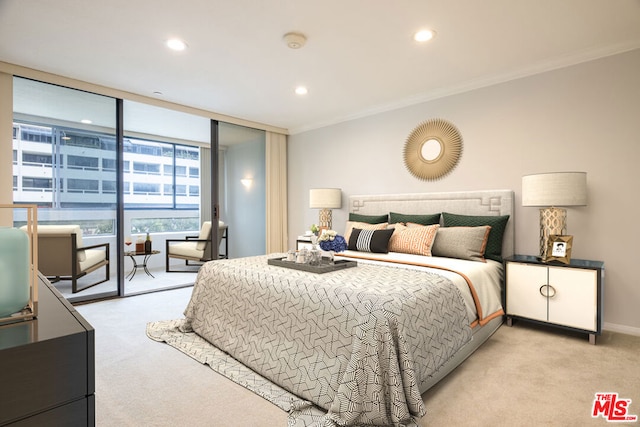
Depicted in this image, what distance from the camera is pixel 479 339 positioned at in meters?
2.60

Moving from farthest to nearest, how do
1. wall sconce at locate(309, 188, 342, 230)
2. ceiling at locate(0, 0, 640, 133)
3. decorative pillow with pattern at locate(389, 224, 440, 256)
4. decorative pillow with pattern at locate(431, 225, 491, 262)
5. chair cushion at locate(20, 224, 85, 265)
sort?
wall sconce at locate(309, 188, 342, 230) < chair cushion at locate(20, 224, 85, 265) < decorative pillow with pattern at locate(389, 224, 440, 256) < decorative pillow with pattern at locate(431, 225, 491, 262) < ceiling at locate(0, 0, 640, 133)

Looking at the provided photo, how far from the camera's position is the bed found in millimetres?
1619

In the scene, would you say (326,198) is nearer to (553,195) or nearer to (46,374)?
(553,195)

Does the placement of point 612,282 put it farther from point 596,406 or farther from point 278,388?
point 278,388

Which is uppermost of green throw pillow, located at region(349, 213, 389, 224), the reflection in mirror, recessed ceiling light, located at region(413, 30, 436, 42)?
recessed ceiling light, located at region(413, 30, 436, 42)

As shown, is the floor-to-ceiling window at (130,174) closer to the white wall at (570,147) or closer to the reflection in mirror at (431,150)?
the white wall at (570,147)

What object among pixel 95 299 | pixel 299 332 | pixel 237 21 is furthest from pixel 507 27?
pixel 95 299

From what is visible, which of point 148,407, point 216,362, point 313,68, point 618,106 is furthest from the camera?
point 313,68

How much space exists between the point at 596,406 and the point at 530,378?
345mm

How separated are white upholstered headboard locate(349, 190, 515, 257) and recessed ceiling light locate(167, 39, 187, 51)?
281 centimetres

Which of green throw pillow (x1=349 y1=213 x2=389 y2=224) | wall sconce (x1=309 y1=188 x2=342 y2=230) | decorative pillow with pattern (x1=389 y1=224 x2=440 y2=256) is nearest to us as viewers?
decorative pillow with pattern (x1=389 y1=224 x2=440 y2=256)

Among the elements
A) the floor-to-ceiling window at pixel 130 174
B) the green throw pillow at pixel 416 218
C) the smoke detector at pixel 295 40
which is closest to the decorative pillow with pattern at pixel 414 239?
the green throw pillow at pixel 416 218

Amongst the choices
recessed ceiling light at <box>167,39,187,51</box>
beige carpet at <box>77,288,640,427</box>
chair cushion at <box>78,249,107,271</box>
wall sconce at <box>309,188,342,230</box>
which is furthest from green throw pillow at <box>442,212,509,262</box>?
chair cushion at <box>78,249,107,271</box>

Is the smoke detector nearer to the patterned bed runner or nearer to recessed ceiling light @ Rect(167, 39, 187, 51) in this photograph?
recessed ceiling light @ Rect(167, 39, 187, 51)
